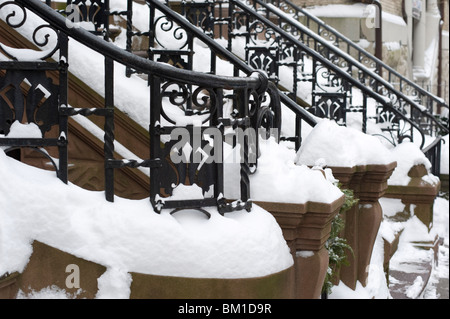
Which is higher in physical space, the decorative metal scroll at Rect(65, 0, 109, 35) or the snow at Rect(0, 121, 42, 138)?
the decorative metal scroll at Rect(65, 0, 109, 35)

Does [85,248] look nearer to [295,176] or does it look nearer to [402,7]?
[295,176]

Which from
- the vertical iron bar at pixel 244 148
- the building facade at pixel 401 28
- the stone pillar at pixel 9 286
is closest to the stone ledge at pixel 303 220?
the vertical iron bar at pixel 244 148

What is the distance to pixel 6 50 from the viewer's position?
11.9 feet

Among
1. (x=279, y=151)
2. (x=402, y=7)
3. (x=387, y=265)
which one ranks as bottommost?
(x=387, y=265)

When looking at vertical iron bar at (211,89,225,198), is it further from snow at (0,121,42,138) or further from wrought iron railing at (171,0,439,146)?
wrought iron railing at (171,0,439,146)

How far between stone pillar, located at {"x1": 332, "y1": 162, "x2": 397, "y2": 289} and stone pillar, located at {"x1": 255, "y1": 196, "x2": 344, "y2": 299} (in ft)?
5.43

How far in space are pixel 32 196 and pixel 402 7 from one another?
55.0 feet

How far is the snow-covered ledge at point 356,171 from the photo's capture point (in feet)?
17.8

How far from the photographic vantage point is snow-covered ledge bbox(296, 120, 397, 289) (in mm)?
5414

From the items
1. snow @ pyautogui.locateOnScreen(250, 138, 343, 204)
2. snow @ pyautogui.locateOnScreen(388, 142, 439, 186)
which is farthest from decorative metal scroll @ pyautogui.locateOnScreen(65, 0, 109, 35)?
snow @ pyautogui.locateOnScreen(388, 142, 439, 186)

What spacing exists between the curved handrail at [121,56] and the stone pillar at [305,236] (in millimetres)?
774

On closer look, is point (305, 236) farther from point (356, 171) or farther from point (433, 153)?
point (433, 153)

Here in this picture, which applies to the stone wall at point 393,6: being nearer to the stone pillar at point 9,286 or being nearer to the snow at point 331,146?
the snow at point 331,146
